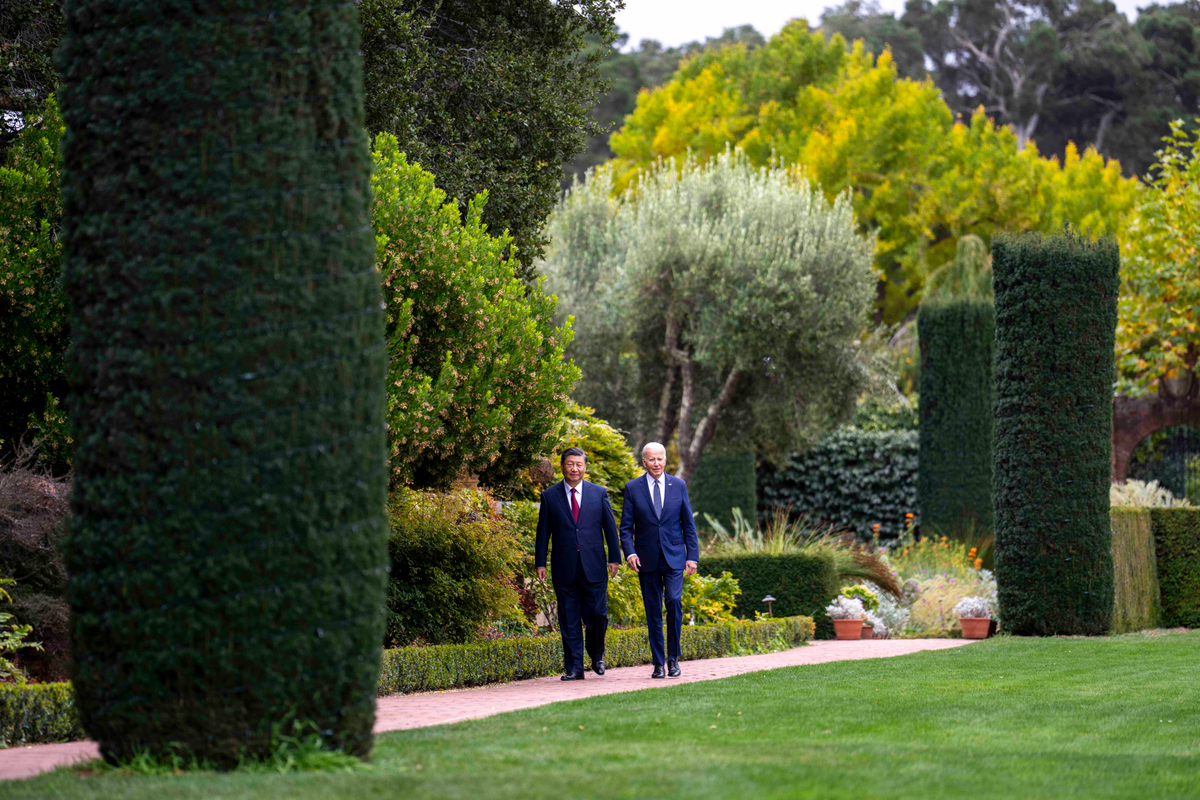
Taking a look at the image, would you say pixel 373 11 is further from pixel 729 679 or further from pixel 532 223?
pixel 729 679

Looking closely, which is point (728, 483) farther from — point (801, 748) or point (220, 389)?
point (220, 389)

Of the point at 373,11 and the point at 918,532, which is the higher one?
the point at 373,11

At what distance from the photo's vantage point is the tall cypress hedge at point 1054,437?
13.4 metres

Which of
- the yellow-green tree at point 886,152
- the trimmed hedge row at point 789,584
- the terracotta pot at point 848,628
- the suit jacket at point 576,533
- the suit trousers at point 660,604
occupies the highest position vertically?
the yellow-green tree at point 886,152

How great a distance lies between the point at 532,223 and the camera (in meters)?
13.7

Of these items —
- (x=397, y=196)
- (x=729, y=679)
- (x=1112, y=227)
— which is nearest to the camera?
(x=729, y=679)

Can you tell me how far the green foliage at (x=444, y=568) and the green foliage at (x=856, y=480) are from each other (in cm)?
1467

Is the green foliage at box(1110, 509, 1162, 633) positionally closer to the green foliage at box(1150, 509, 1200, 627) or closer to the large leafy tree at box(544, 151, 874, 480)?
the green foliage at box(1150, 509, 1200, 627)

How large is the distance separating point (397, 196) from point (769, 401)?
42.0ft

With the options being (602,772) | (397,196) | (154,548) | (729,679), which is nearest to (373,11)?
(397,196)

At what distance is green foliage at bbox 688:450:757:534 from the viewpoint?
22716 mm

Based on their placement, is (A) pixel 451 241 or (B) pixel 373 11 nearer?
(A) pixel 451 241

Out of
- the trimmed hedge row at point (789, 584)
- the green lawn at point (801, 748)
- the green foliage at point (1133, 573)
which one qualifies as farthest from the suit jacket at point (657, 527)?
the green foliage at point (1133, 573)

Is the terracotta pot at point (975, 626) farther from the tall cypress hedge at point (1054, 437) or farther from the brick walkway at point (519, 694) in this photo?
the brick walkway at point (519, 694)
